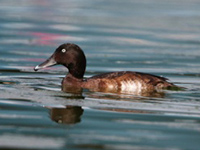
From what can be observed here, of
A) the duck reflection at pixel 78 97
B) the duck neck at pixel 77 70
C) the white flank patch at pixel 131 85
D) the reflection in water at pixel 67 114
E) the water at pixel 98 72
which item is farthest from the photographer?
the duck neck at pixel 77 70

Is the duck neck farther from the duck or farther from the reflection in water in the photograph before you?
the reflection in water

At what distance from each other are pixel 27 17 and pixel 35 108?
53.1 ft

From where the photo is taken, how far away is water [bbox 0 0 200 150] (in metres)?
8.14

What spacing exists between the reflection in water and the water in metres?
0.01

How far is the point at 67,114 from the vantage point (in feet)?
31.0

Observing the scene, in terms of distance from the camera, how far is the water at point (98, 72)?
8.14 metres

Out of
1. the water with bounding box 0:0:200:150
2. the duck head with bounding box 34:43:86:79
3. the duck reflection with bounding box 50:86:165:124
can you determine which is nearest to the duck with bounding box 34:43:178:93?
the duck head with bounding box 34:43:86:79

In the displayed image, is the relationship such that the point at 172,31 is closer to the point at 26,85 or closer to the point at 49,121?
the point at 26,85

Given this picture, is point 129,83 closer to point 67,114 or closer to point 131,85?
point 131,85

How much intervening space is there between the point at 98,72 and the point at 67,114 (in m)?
5.00

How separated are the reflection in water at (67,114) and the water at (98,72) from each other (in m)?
0.01

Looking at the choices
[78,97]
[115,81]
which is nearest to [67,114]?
[78,97]

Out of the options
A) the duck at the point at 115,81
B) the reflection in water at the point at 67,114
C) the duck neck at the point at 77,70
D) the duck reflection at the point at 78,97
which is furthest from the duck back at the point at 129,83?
the reflection in water at the point at 67,114

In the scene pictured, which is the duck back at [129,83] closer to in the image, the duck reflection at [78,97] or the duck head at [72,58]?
the duck reflection at [78,97]
